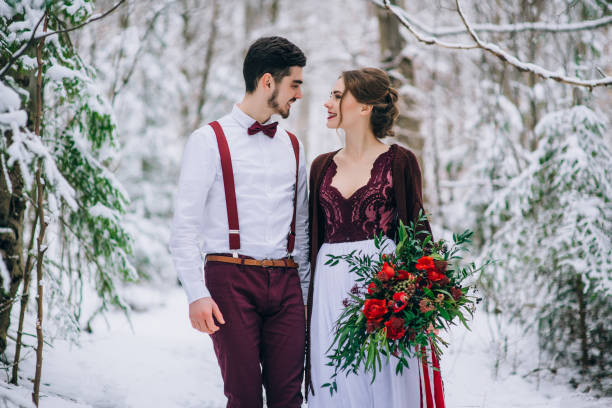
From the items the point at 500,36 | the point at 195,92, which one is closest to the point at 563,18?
the point at 500,36

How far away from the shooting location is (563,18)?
5766 millimetres

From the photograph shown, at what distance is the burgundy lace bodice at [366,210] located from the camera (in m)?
2.57

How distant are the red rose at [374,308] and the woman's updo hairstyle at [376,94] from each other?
1102 mm

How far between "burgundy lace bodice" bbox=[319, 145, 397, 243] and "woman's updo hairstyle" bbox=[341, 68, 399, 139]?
245mm

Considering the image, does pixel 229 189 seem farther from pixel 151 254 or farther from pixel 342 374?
pixel 151 254

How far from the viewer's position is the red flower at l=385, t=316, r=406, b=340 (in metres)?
1.99

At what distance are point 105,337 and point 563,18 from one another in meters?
5.85

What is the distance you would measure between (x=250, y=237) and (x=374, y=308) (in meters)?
0.71

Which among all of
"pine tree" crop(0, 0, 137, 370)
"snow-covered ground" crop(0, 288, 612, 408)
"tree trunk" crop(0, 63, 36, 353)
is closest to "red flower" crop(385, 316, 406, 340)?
"pine tree" crop(0, 0, 137, 370)

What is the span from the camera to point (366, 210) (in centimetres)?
258

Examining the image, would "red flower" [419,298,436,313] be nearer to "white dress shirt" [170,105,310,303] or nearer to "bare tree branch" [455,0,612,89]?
"white dress shirt" [170,105,310,303]

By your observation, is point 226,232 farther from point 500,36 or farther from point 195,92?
point 195,92

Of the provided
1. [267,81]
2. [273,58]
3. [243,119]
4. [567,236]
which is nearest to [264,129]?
[243,119]

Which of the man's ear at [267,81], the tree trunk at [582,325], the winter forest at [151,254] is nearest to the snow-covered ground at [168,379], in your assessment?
the winter forest at [151,254]
